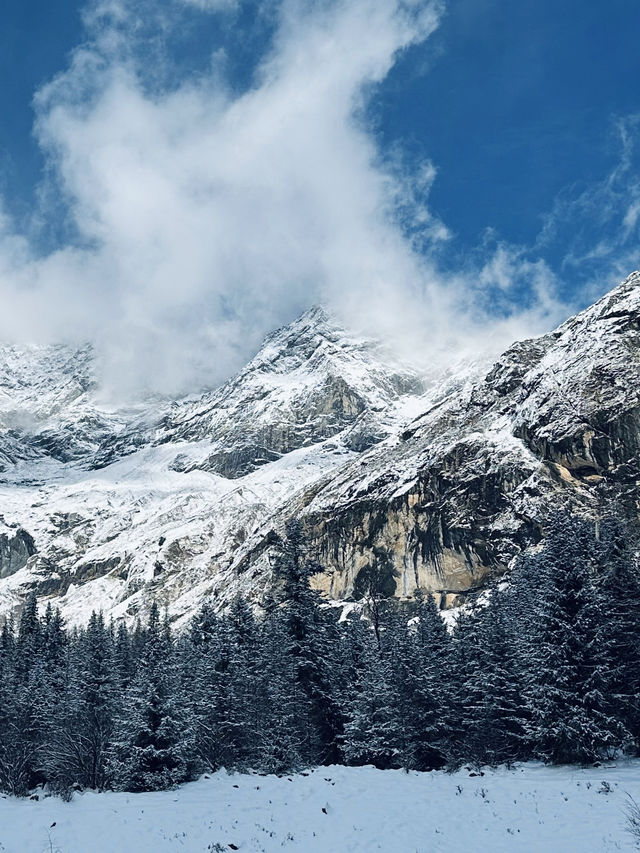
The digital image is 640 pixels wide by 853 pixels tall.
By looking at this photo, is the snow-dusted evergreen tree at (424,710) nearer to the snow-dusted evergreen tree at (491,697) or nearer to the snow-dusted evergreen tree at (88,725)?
the snow-dusted evergreen tree at (491,697)

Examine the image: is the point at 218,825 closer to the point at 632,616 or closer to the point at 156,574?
the point at 632,616

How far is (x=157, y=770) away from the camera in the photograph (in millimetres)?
25781

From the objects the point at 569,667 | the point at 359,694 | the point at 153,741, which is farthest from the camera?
the point at 359,694

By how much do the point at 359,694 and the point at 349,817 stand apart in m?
15.7

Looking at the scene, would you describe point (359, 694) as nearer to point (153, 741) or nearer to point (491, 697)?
point (491, 697)

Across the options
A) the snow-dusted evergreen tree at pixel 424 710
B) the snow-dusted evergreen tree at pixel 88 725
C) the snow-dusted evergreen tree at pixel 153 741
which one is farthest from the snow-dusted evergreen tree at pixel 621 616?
the snow-dusted evergreen tree at pixel 88 725

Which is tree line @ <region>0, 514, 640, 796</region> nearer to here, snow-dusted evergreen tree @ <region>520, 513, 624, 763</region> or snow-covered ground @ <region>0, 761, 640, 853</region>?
snow-dusted evergreen tree @ <region>520, 513, 624, 763</region>

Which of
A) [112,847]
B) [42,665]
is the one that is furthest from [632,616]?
[42,665]

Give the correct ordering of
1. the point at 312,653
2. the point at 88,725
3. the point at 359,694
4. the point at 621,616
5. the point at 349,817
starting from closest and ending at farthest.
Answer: the point at 349,817 < the point at 621,616 < the point at 359,694 < the point at 312,653 < the point at 88,725

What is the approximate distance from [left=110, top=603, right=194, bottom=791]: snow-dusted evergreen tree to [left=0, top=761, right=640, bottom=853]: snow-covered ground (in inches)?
51.8

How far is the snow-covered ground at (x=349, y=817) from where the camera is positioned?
15.9 m

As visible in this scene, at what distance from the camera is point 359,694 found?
34719 millimetres

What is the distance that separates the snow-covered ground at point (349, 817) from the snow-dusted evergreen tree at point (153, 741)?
132 centimetres

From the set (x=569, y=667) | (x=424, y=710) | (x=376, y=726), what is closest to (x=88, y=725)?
(x=376, y=726)
